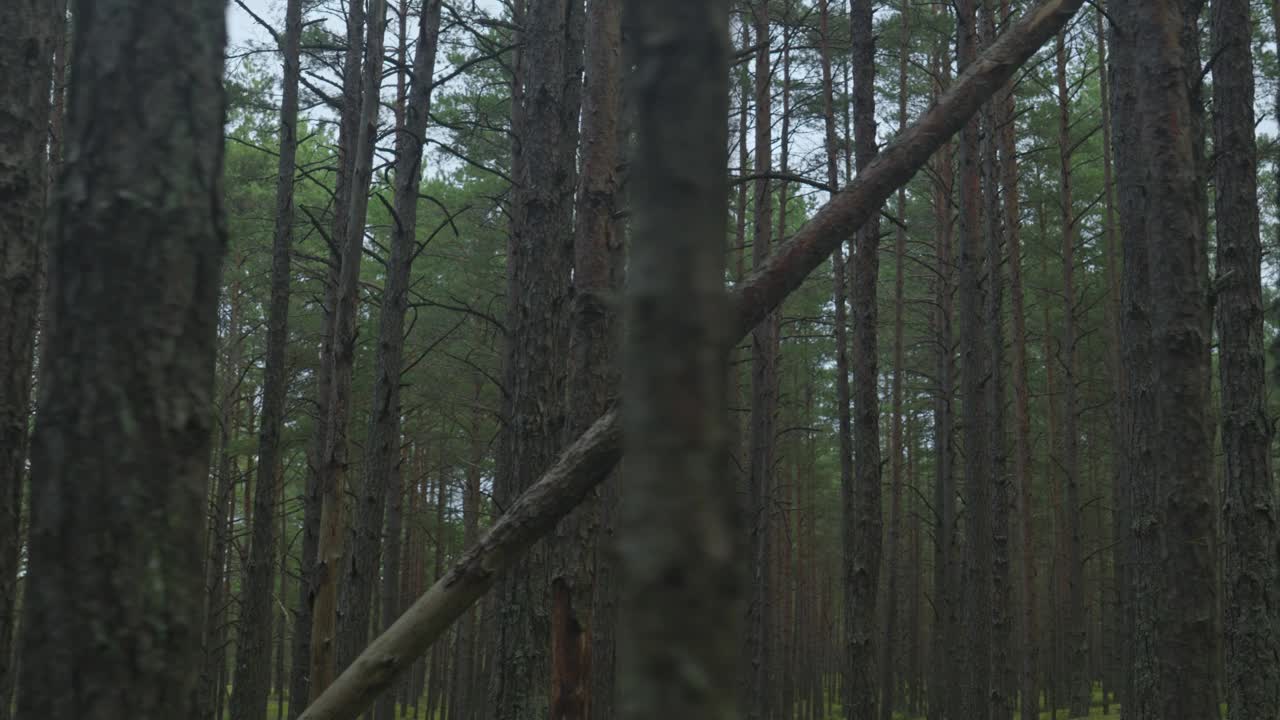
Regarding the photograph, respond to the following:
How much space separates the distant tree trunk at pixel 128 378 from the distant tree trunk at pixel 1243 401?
6.90 m

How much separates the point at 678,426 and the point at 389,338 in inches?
332

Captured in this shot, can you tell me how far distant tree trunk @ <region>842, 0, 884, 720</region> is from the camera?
29.0ft

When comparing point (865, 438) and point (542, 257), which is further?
point (865, 438)

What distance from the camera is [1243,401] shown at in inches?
286

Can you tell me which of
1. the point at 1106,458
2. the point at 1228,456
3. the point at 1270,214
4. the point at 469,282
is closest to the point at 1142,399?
the point at 1228,456

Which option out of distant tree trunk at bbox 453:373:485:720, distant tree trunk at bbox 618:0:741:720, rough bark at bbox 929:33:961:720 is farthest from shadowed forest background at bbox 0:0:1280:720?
distant tree trunk at bbox 453:373:485:720

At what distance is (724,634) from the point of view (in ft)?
2.61

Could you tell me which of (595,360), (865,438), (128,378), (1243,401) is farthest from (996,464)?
(128,378)

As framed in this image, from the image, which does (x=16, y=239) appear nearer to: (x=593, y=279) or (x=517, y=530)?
(x=593, y=279)

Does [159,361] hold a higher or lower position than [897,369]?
lower

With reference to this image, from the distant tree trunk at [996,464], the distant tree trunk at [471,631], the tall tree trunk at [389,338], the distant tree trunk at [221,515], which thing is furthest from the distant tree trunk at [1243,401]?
the distant tree trunk at [471,631]

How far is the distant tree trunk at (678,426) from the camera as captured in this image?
0.78 m

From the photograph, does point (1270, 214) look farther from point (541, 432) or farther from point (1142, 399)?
point (541, 432)

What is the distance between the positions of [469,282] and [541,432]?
14943mm
